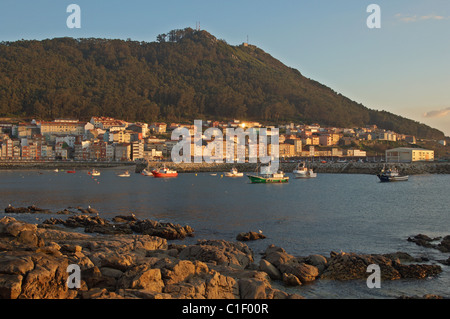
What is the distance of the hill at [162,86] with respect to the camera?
12812 cm

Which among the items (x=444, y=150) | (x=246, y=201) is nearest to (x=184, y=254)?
(x=246, y=201)

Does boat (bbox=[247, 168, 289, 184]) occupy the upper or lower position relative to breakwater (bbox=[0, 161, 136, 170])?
lower

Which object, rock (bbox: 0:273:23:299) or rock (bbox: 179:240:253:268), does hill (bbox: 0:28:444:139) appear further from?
rock (bbox: 0:273:23:299)

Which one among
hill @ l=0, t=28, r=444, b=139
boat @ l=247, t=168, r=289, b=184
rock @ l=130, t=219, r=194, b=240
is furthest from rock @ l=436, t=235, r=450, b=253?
hill @ l=0, t=28, r=444, b=139

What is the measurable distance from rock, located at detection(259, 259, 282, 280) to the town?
73669 mm

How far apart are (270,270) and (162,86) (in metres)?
145

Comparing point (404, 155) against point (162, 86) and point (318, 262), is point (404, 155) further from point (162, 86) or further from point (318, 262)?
point (162, 86)

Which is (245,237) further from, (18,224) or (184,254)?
(18,224)

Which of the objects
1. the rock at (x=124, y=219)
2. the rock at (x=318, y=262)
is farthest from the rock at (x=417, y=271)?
the rock at (x=124, y=219)

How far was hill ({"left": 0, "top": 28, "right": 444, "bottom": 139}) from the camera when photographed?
5044 inches

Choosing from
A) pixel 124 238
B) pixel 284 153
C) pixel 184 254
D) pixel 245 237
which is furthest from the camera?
pixel 284 153

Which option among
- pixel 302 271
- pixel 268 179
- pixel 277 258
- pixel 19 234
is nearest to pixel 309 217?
pixel 277 258
